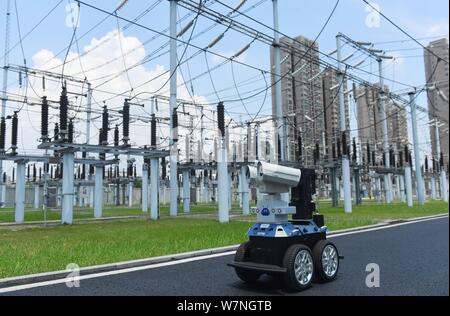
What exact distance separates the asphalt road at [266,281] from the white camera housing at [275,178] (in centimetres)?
164

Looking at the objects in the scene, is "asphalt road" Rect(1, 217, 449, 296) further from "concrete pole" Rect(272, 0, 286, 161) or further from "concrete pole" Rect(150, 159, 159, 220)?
"concrete pole" Rect(150, 159, 159, 220)

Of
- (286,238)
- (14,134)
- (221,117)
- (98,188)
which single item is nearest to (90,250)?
(286,238)

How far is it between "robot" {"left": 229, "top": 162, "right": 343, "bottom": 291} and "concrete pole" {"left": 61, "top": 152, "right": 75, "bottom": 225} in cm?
1718

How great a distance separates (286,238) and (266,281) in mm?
1194

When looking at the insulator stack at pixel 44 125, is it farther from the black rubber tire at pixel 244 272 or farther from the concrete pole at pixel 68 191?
the black rubber tire at pixel 244 272

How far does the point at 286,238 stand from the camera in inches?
251

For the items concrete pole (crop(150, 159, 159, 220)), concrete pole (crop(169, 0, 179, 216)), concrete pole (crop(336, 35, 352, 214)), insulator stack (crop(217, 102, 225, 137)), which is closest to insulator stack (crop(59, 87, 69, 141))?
concrete pole (crop(169, 0, 179, 216))

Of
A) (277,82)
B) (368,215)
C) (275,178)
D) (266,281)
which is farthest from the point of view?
Result: (368,215)

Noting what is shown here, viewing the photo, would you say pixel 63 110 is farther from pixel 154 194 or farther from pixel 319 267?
pixel 319 267

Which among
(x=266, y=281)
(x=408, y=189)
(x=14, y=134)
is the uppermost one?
(x=14, y=134)

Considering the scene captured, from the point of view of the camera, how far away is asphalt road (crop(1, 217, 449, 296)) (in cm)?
621
